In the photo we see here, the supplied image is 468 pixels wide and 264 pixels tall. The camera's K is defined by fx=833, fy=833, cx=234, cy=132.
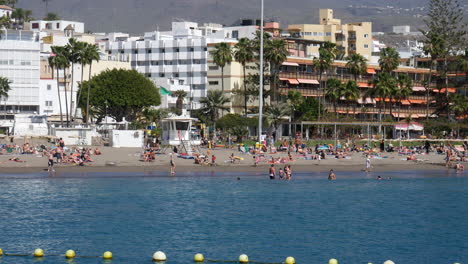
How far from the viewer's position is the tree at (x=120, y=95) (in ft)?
364

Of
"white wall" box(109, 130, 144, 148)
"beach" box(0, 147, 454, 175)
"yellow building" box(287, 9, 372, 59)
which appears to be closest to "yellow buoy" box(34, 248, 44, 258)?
"beach" box(0, 147, 454, 175)

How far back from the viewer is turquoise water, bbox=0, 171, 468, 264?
3600 cm

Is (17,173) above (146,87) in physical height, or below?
below

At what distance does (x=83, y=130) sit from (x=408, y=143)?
38.6 m

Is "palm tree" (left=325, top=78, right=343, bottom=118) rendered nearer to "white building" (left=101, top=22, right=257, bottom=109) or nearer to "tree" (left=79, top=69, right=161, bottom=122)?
"white building" (left=101, top=22, right=257, bottom=109)

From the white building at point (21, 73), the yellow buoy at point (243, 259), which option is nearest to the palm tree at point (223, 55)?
the white building at point (21, 73)

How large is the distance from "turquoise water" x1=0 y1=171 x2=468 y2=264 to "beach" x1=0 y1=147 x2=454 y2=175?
2911mm

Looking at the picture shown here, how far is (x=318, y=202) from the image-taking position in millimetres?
53000

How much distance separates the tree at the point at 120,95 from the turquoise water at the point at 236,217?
46.9 meters

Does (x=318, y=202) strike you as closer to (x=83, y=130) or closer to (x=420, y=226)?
(x=420, y=226)

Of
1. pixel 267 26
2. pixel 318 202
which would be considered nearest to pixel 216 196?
pixel 318 202

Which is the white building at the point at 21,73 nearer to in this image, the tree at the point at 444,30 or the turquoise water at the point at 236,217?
the tree at the point at 444,30

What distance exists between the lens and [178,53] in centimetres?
13888

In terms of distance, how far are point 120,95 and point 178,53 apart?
98.0ft
